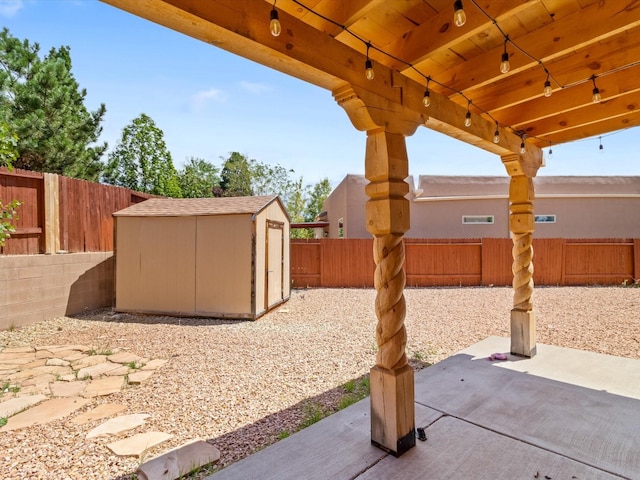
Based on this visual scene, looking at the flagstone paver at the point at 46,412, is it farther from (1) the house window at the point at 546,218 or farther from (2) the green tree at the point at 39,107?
(1) the house window at the point at 546,218

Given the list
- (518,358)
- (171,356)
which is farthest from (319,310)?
(518,358)

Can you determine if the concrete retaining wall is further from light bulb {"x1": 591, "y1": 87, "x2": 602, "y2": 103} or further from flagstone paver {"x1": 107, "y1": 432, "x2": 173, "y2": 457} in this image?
light bulb {"x1": 591, "y1": 87, "x2": 602, "y2": 103}

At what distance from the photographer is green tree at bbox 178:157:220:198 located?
2150cm

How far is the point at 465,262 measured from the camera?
33.8 feet

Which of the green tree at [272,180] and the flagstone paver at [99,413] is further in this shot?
the green tree at [272,180]

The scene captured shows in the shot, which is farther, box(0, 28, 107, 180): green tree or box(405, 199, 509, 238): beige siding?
box(405, 199, 509, 238): beige siding

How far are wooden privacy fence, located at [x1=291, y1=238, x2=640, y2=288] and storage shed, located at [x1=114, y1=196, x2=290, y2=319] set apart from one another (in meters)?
3.28

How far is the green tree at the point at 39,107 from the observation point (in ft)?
32.2

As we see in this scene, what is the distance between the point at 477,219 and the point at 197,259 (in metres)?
9.76

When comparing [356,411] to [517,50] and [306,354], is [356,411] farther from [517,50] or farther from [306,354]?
[517,50]

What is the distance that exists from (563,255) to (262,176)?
17039mm

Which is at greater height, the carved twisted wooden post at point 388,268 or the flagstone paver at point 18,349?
the carved twisted wooden post at point 388,268

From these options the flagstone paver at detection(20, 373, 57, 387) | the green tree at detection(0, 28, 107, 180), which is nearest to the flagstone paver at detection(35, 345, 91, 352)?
the flagstone paver at detection(20, 373, 57, 387)

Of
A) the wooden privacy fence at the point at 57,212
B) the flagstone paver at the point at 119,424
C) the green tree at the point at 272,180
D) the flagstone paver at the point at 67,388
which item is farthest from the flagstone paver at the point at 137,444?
the green tree at the point at 272,180
